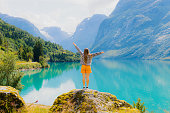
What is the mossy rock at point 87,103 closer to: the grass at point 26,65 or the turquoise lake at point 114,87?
the turquoise lake at point 114,87

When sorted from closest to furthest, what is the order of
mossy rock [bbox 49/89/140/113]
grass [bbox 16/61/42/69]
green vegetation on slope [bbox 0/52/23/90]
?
mossy rock [bbox 49/89/140/113], green vegetation on slope [bbox 0/52/23/90], grass [bbox 16/61/42/69]

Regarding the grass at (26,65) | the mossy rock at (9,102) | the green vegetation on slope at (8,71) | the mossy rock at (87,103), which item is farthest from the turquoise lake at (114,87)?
the mossy rock at (9,102)

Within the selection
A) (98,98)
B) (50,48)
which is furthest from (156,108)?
(50,48)

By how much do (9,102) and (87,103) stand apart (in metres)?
4.21

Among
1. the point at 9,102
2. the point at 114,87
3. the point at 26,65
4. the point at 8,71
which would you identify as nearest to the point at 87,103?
the point at 9,102

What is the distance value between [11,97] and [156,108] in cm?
2536

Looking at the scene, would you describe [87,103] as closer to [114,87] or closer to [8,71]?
[8,71]

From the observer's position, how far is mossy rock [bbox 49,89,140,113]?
6098 millimetres

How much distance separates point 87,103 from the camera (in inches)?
246

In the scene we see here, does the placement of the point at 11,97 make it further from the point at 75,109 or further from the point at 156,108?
the point at 156,108

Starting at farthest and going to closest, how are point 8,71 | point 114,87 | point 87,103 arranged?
point 114,87
point 8,71
point 87,103

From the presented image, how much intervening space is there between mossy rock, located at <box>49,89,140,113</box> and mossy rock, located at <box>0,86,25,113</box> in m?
1.95

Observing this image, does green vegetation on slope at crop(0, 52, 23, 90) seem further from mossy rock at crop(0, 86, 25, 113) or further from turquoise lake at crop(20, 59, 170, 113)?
mossy rock at crop(0, 86, 25, 113)

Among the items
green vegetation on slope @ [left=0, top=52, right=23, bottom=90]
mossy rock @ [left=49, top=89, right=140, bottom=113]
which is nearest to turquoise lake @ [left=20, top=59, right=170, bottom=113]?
green vegetation on slope @ [left=0, top=52, right=23, bottom=90]
